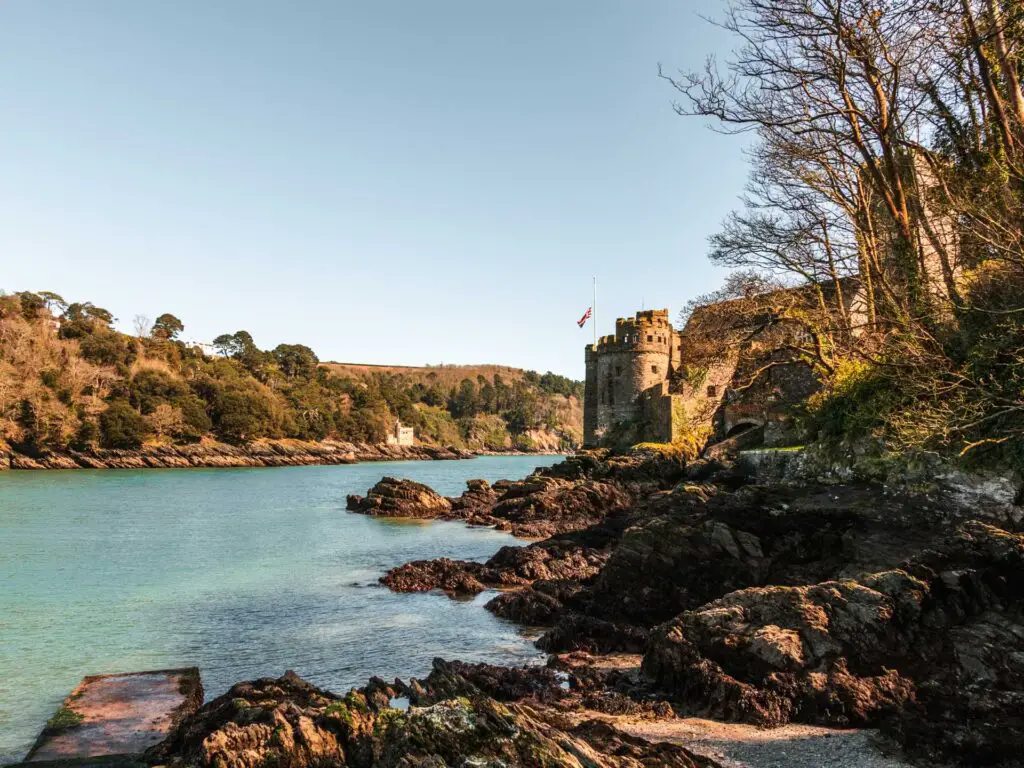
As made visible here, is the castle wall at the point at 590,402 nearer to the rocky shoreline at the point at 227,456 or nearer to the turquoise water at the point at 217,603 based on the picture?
the turquoise water at the point at 217,603

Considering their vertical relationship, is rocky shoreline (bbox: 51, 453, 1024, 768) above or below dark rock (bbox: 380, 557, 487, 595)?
above

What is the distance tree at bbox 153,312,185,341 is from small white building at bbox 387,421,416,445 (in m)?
37.0

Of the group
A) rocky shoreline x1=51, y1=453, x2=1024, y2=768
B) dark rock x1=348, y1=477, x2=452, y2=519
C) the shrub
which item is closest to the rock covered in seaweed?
rocky shoreline x1=51, y1=453, x2=1024, y2=768

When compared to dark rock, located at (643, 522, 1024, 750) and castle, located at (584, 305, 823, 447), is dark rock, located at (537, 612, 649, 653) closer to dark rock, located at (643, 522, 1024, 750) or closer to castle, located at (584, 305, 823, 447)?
dark rock, located at (643, 522, 1024, 750)

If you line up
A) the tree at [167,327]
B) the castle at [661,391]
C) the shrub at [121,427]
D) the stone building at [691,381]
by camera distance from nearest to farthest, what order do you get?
the stone building at [691,381], the castle at [661,391], the shrub at [121,427], the tree at [167,327]

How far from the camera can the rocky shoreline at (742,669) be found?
232 inches

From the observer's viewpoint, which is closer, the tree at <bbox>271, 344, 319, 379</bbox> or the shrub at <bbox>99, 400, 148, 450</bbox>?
the shrub at <bbox>99, 400, 148, 450</bbox>

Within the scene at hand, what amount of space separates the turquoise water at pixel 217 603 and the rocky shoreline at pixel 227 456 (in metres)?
34.7

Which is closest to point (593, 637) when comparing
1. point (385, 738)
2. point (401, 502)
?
point (385, 738)

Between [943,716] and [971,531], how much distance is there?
3560 mm

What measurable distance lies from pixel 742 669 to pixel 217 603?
1290 centimetres

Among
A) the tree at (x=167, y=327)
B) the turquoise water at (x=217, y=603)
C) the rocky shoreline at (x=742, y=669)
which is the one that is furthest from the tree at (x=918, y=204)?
the tree at (x=167, y=327)

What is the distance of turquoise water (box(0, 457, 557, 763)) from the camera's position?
1128cm

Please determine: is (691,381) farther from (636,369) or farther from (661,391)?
(636,369)
